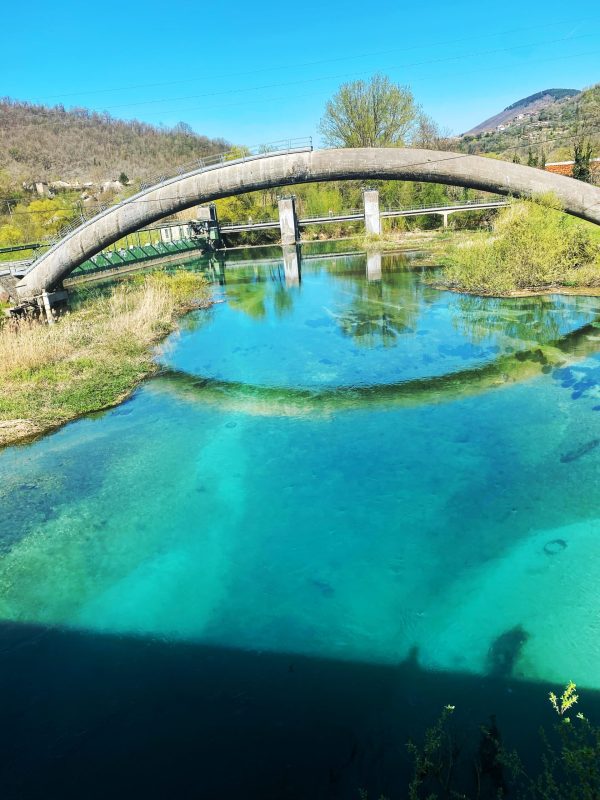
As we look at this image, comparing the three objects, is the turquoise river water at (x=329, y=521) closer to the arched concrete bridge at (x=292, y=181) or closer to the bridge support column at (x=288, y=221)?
the arched concrete bridge at (x=292, y=181)

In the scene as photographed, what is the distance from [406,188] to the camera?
3347 centimetres

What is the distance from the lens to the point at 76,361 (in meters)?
11.0

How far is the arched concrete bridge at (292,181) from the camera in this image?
1523cm

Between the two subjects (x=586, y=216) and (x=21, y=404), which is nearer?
(x=21, y=404)

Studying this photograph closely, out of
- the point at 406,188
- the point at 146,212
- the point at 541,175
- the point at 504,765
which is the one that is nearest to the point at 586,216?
the point at 541,175

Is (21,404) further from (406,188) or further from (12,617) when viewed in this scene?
(406,188)

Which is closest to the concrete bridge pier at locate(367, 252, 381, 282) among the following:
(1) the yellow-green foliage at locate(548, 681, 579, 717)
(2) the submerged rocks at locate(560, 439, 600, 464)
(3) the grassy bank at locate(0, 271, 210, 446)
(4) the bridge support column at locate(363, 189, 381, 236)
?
(4) the bridge support column at locate(363, 189, 381, 236)

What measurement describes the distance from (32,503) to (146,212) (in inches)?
498

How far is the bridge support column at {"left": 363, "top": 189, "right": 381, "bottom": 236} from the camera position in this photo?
1126 inches

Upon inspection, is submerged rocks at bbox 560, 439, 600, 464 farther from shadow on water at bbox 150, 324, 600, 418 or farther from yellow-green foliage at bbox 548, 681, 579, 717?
yellow-green foliage at bbox 548, 681, 579, 717

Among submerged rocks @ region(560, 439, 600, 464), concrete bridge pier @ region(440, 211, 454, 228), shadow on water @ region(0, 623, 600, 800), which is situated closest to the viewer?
shadow on water @ region(0, 623, 600, 800)

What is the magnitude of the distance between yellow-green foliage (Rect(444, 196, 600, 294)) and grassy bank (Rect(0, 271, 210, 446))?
9.32m

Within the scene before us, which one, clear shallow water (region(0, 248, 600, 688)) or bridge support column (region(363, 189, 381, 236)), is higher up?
bridge support column (region(363, 189, 381, 236))

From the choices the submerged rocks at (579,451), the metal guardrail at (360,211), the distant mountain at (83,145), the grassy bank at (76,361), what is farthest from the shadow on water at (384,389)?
the distant mountain at (83,145)
